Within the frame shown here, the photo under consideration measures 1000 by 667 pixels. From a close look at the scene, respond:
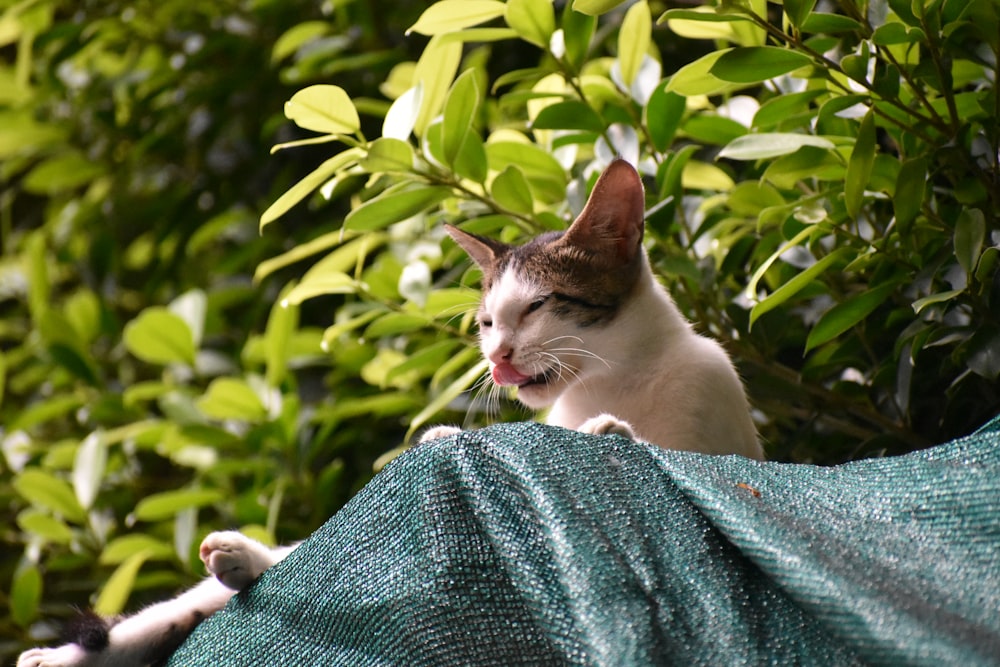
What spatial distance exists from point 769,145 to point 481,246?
1.20 feet

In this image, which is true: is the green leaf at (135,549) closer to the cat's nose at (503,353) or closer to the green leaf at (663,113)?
the cat's nose at (503,353)

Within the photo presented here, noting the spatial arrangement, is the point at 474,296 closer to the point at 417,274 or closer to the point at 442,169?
the point at 417,274

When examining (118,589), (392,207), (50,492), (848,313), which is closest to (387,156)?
(392,207)

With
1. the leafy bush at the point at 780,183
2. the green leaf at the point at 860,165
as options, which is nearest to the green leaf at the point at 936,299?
the leafy bush at the point at 780,183

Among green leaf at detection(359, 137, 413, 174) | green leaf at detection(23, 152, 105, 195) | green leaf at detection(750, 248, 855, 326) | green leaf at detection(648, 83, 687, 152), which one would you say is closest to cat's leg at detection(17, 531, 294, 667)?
green leaf at detection(359, 137, 413, 174)

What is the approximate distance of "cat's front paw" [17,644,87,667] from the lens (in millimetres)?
842

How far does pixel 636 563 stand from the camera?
0.62 meters

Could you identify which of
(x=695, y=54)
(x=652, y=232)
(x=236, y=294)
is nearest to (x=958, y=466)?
(x=652, y=232)

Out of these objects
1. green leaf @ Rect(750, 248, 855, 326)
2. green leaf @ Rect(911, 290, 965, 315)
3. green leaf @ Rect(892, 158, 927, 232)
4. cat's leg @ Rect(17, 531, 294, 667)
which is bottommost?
cat's leg @ Rect(17, 531, 294, 667)

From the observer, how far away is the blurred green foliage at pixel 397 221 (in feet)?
3.10

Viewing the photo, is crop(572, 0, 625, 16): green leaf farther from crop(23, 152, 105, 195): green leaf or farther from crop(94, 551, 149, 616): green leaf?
crop(23, 152, 105, 195): green leaf

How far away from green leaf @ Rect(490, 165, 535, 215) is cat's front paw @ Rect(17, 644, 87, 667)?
622 mm

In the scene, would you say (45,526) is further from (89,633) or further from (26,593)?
(89,633)

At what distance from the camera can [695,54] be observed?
5.80ft
